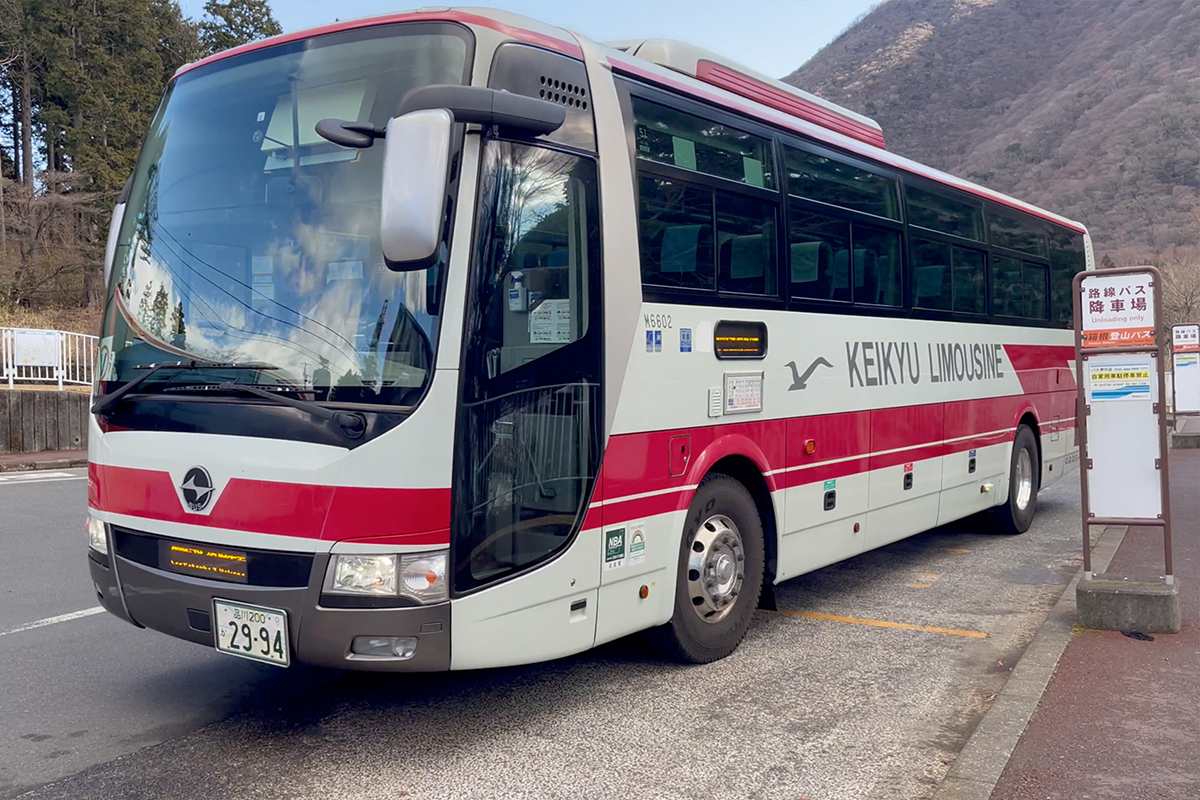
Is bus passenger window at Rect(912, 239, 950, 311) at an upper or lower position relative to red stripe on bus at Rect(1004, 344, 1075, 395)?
upper

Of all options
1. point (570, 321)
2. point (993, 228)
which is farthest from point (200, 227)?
point (993, 228)

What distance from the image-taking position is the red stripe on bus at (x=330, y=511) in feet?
13.5

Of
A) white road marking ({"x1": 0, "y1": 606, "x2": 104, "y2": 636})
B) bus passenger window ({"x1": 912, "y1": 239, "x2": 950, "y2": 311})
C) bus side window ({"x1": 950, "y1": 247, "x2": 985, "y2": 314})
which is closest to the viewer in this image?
white road marking ({"x1": 0, "y1": 606, "x2": 104, "y2": 636})

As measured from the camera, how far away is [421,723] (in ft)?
16.1

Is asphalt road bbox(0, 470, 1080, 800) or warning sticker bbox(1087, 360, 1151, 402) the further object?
warning sticker bbox(1087, 360, 1151, 402)

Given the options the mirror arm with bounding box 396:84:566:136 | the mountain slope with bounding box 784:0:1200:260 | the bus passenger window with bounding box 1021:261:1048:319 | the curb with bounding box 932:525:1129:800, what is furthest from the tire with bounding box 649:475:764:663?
the mountain slope with bounding box 784:0:1200:260

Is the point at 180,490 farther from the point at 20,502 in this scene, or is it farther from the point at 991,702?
the point at 20,502

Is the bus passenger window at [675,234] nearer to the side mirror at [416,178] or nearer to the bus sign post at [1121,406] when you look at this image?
the side mirror at [416,178]

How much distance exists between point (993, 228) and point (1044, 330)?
182 centimetres

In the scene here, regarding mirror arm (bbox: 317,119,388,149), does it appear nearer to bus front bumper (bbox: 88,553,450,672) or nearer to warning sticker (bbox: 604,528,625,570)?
bus front bumper (bbox: 88,553,450,672)

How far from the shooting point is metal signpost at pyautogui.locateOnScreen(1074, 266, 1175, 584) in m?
6.53

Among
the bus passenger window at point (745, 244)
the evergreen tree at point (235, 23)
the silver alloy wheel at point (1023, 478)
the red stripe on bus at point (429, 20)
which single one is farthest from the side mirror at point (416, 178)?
the evergreen tree at point (235, 23)

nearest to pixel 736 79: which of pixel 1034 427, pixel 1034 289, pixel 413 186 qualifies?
pixel 413 186

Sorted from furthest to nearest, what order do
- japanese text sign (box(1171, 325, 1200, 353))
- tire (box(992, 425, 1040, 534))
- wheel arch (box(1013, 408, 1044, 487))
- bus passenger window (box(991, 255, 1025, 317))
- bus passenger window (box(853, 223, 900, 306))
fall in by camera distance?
1. japanese text sign (box(1171, 325, 1200, 353))
2. wheel arch (box(1013, 408, 1044, 487))
3. tire (box(992, 425, 1040, 534))
4. bus passenger window (box(991, 255, 1025, 317))
5. bus passenger window (box(853, 223, 900, 306))
